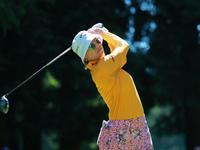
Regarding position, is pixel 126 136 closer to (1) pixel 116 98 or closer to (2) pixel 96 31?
(1) pixel 116 98

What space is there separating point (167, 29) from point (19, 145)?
6375 mm

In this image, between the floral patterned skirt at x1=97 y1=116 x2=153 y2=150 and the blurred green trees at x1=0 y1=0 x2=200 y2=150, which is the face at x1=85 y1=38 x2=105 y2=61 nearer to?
the floral patterned skirt at x1=97 y1=116 x2=153 y2=150

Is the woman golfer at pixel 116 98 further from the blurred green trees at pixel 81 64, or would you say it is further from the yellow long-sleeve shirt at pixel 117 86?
the blurred green trees at pixel 81 64

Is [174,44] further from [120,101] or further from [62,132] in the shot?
[120,101]

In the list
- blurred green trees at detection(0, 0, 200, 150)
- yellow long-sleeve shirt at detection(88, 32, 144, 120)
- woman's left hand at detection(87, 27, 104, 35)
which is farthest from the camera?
blurred green trees at detection(0, 0, 200, 150)

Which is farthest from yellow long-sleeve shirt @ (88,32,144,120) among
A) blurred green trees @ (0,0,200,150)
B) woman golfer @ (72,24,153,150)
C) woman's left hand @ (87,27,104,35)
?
blurred green trees @ (0,0,200,150)

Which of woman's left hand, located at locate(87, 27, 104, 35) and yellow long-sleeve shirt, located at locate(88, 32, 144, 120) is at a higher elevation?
woman's left hand, located at locate(87, 27, 104, 35)

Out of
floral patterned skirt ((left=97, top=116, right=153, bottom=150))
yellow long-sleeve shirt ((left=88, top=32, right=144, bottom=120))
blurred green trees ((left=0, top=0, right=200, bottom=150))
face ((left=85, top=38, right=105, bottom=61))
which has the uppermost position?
blurred green trees ((left=0, top=0, right=200, bottom=150))

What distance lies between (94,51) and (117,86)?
1.21 ft

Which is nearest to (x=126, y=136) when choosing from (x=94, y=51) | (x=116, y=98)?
(x=116, y=98)

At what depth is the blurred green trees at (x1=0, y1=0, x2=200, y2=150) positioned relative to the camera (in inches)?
370

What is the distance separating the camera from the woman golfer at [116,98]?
119 inches

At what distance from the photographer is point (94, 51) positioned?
311 cm

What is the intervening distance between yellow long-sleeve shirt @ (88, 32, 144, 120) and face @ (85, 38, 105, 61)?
6cm
